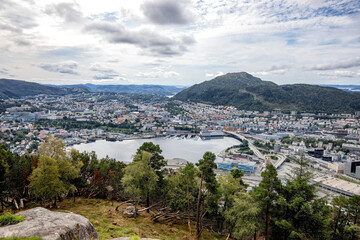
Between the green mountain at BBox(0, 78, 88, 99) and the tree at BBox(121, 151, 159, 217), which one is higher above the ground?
the green mountain at BBox(0, 78, 88, 99)

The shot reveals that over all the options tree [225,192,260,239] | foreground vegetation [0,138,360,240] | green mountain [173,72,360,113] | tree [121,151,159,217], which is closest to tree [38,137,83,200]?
foreground vegetation [0,138,360,240]

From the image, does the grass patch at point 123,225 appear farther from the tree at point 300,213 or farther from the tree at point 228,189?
the tree at point 300,213

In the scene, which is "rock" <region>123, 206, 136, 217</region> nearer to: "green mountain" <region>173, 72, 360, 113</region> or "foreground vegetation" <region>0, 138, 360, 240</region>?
"foreground vegetation" <region>0, 138, 360, 240</region>

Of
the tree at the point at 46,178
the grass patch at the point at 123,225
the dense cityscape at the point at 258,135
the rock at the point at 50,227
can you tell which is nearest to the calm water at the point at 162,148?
the dense cityscape at the point at 258,135

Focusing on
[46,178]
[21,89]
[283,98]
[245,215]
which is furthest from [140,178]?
[21,89]

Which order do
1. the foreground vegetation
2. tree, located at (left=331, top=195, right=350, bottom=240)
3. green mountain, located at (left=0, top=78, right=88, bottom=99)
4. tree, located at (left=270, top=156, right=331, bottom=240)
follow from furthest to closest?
green mountain, located at (left=0, top=78, right=88, bottom=99)
tree, located at (left=331, top=195, right=350, bottom=240)
the foreground vegetation
tree, located at (left=270, top=156, right=331, bottom=240)

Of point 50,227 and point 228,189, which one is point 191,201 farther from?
point 50,227

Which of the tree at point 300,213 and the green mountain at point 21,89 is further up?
the green mountain at point 21,89
